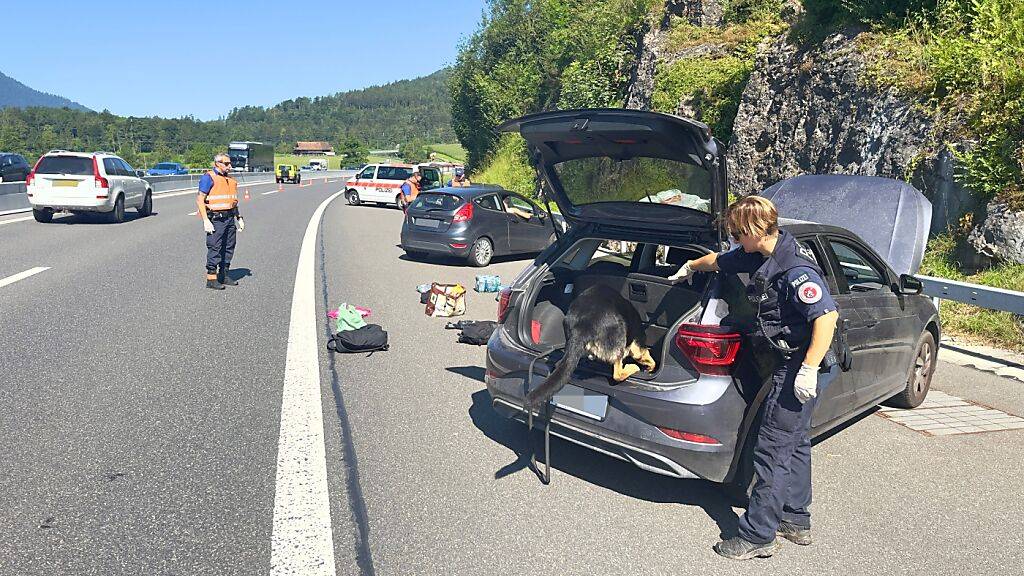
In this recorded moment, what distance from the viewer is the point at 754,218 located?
3.65 m

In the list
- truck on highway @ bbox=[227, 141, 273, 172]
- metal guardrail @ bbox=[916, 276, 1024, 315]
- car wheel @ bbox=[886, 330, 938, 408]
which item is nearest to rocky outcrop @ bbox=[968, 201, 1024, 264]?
metal guardrail @ bbox=[916, 276, 1024, 315]

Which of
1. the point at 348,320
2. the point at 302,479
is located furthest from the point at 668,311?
the point at 348,320

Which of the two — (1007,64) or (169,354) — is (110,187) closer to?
(169,354)

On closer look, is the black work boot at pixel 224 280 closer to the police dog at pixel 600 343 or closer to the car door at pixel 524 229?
the car door at pixel 524 229

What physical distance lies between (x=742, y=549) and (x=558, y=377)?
1.24 meters

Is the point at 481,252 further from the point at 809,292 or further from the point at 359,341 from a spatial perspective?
the point at 809,292

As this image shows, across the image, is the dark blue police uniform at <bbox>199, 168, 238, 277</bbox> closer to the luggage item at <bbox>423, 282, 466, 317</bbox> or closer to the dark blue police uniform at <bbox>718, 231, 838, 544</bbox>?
the luggage item at <bbox>423, 282, 466, 317</bbox>

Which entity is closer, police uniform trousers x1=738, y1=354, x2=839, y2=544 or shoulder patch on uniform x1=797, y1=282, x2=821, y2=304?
shoulder patch on uniform x1=797, y1=282, x2=821, y2=304

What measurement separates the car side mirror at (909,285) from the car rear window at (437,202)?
371 inches

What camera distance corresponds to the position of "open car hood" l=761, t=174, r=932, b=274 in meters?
8.58

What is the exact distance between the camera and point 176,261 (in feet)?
42.7

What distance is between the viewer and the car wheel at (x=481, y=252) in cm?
1388

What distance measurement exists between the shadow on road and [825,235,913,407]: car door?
1.24 meters

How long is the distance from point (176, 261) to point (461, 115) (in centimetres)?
3799
